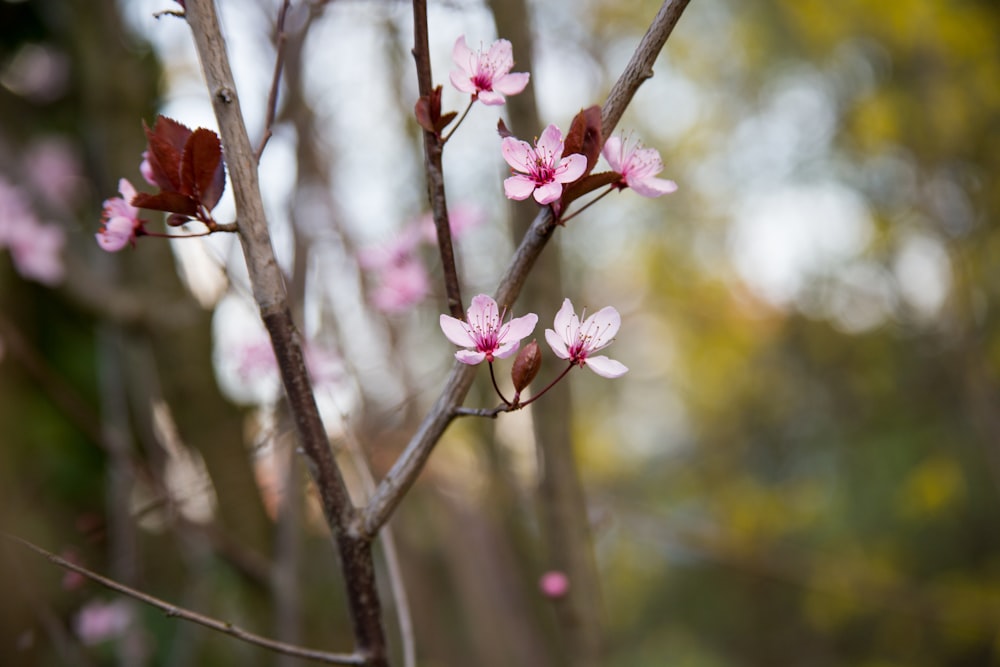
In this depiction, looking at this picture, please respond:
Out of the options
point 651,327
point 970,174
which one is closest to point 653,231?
point 651,327

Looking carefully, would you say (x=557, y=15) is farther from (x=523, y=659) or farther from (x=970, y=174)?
→ (x=523, y=659)

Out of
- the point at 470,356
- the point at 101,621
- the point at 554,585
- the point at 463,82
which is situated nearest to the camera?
the point at 470,356

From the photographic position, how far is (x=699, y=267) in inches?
175

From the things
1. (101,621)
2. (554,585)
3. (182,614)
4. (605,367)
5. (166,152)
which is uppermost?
(166,152)

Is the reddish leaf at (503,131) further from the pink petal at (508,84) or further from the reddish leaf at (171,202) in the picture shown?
the reddish leaf at (171,202)

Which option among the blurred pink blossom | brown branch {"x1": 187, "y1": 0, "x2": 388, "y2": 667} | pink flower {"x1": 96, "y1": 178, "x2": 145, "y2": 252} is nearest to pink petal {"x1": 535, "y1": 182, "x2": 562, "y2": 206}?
brown branch {"x1": 187, "y1": 0, "x2": 388, "y2": 667}

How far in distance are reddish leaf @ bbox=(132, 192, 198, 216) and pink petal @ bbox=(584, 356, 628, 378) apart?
33cm

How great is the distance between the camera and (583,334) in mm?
607

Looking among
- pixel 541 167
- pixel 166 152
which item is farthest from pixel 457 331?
pixel 166 152

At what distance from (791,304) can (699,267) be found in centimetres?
56

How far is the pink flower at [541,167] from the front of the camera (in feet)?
1.82

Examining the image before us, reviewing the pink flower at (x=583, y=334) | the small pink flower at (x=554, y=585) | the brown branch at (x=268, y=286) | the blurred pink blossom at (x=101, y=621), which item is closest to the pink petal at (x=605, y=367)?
the pink flower at (x=583, y=334)

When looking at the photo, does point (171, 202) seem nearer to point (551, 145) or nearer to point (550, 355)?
point (551, 145)

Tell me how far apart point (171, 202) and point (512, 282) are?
0.27 meters
